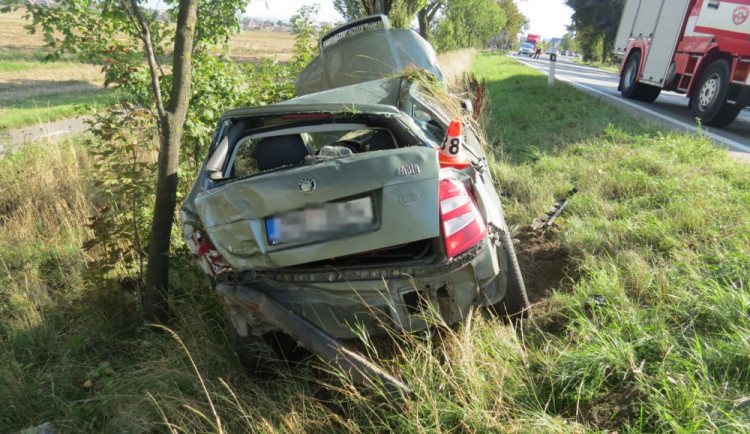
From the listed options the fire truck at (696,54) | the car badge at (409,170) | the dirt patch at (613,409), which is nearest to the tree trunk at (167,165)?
the car badge at (409,170)

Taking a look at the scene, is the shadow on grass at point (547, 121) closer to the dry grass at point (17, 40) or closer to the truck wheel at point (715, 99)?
the truck wheel at point (715, 99)

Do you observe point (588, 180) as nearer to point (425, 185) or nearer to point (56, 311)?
point (425, 185)

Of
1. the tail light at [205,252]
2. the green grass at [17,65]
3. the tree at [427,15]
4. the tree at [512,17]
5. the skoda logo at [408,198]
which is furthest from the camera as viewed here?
the tree at [512,17]

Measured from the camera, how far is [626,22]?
43.8ft

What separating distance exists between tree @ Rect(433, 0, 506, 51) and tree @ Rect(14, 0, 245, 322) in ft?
63.3

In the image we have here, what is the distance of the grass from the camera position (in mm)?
2016

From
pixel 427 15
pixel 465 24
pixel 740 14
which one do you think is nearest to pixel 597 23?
pixel 465 24

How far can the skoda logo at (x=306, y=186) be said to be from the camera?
2.21 m

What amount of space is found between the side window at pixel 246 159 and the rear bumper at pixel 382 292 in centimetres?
114

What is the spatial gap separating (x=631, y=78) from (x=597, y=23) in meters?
33.4

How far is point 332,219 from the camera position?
2254 mm

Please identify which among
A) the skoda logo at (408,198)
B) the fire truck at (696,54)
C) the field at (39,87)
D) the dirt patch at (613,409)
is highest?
the fire truck at (696,54)

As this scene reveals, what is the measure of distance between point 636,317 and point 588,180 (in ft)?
9.31

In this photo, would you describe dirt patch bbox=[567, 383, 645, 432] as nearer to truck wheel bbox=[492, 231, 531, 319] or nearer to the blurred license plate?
truck wheel bbox=[492, 231, 531, 319]
